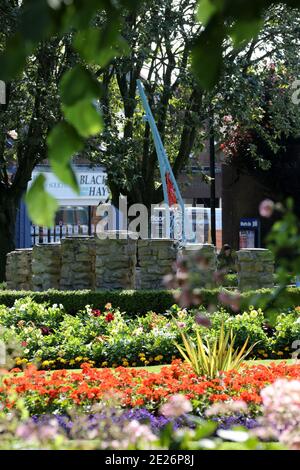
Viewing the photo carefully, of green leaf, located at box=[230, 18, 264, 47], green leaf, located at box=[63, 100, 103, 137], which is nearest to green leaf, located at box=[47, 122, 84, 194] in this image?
green leaf, located at box=[63, 100, 103, 137]

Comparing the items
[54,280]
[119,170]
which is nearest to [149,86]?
[119,170]

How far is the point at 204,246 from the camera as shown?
14211 mm

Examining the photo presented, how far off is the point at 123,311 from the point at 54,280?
2.99 metres

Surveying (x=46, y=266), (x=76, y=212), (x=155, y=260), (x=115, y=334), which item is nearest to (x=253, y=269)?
(x=155, y=260)

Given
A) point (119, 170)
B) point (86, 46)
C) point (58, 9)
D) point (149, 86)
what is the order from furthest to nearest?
1. point (149, 86)
2. point (119, 170)
3. point (86, 46)
4. point (58, 9)

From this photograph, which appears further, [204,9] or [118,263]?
[118,263]

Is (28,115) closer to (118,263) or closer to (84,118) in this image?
(118,263)

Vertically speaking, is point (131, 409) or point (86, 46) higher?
point (86, 46)

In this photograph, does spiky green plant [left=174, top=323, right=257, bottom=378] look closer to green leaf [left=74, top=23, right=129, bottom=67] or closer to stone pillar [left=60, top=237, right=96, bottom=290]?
green leaf [left=74, top=23, right=129, bottom=67]

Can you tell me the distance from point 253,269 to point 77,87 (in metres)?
12.4

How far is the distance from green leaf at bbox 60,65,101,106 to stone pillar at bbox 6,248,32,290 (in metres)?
14.9

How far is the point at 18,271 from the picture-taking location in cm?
1662

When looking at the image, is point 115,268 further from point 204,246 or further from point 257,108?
point 257,108
